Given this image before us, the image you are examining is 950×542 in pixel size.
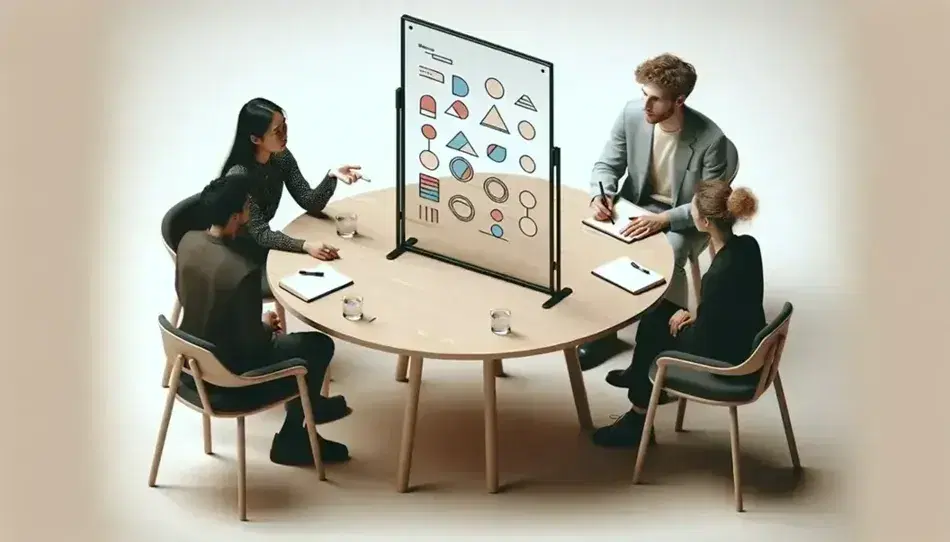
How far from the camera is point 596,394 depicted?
7.06 m

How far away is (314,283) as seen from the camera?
21.0 feet

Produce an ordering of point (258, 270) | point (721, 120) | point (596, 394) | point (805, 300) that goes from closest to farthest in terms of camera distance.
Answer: point (258, 270) < point (596, 394) < point (805, 300) < point (721, 120)

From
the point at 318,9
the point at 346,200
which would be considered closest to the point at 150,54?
the point at 318,9

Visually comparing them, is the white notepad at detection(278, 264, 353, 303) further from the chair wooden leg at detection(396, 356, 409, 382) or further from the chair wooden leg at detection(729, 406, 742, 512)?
Answer: the chair wooden leg at detection(729, 406, 742, 512)

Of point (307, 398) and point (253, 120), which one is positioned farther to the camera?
point (253, 120)

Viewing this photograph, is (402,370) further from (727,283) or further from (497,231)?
(727,283)

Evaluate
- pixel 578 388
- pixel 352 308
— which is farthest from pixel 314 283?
pixel 578 388

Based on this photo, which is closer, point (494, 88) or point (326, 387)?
point (494, 88)

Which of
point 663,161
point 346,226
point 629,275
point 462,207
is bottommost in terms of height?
point 629,275

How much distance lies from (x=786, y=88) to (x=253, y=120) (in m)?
3.61

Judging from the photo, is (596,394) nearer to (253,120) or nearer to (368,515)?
(368,515)

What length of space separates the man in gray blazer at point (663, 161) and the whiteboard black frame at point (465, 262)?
536 mm

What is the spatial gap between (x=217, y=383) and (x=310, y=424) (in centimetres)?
44

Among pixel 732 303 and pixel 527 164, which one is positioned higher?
pixel 527 164
